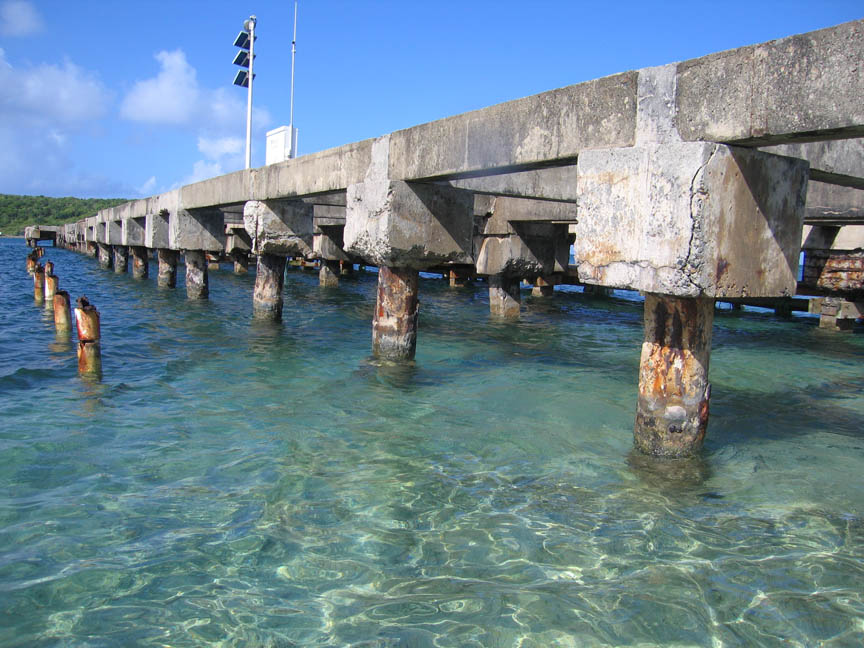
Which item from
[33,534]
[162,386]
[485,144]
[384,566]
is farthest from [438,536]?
[162,386]

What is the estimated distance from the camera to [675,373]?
15.5 ft

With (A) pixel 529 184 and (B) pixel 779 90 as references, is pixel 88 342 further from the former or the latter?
(B) pixel 779 90

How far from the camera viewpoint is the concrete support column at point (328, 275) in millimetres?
23156

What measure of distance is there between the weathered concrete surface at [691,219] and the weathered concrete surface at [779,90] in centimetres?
21

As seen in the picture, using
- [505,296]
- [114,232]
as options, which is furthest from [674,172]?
[114,232]

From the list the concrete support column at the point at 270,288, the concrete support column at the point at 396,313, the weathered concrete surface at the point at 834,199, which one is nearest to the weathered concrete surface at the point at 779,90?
the concrete support column at the point at 396,313

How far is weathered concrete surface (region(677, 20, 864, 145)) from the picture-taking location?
3.62 metres

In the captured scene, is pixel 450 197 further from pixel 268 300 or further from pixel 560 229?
pixel 560 229

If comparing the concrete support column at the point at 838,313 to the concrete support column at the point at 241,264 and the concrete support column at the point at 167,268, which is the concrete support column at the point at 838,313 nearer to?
the concrete support column at the point at 167,268

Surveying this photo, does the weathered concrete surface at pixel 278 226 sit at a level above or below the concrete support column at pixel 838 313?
above

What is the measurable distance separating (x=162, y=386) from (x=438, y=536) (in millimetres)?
4783

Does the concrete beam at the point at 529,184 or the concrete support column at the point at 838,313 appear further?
the concrete support column at the point at 838,313

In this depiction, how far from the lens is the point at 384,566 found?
356cm

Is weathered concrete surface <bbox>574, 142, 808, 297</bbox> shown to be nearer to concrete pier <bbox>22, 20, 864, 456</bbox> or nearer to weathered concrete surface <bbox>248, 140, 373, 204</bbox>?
concrete pier <bbox>22, 20, 864, 456</bbox>
